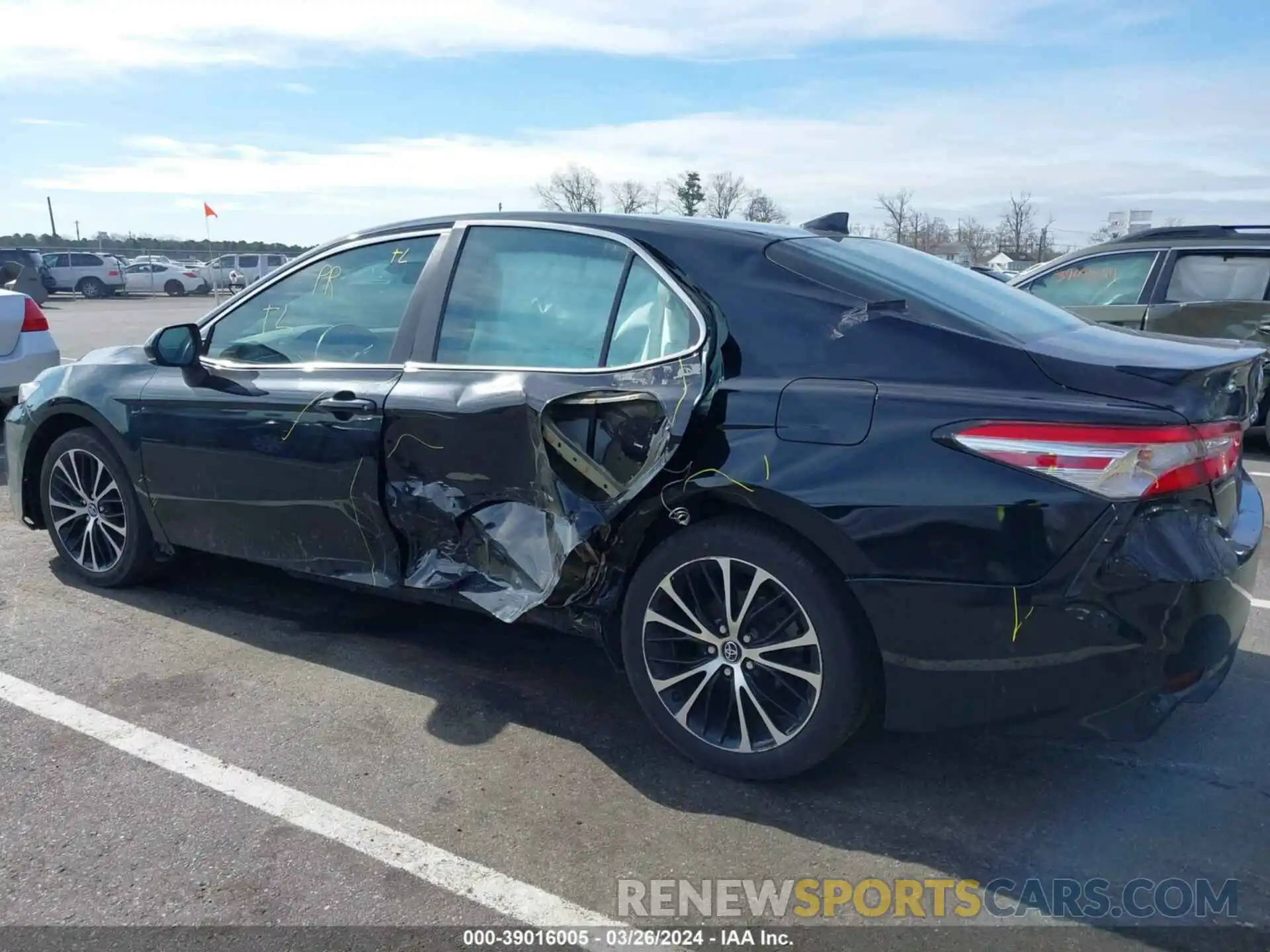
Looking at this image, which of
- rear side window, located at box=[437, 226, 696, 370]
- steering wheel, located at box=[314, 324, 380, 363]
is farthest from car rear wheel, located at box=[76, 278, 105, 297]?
rear side window, located at box=[437, 226, 696, 370]

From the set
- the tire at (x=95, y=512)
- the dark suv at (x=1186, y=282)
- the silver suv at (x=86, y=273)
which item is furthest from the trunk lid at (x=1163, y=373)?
the silver suv at (x=86, y=273)

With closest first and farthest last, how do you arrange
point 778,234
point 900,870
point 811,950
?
point 811,950
point 900,870
point 778,234

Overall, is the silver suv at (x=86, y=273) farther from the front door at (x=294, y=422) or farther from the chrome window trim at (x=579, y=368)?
the chrome window trim at (x=579, y=368)

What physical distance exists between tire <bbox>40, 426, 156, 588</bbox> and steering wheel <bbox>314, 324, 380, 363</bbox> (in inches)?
48.9

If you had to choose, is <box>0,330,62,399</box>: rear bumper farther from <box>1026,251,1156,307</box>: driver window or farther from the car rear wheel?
the car rear wheel

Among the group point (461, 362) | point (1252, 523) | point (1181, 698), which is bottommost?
point (1181, 698)

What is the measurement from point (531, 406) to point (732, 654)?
101 cm

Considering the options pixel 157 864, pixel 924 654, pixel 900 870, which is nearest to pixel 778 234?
pixel 924 654

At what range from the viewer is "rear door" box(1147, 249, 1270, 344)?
773 centimetres

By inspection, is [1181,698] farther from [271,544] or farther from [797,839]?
[271,544]

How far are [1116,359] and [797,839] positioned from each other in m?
1.59

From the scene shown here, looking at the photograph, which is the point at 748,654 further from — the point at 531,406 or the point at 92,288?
the point at 92,288

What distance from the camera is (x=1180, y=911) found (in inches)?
100

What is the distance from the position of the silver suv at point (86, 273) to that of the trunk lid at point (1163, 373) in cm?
3951
